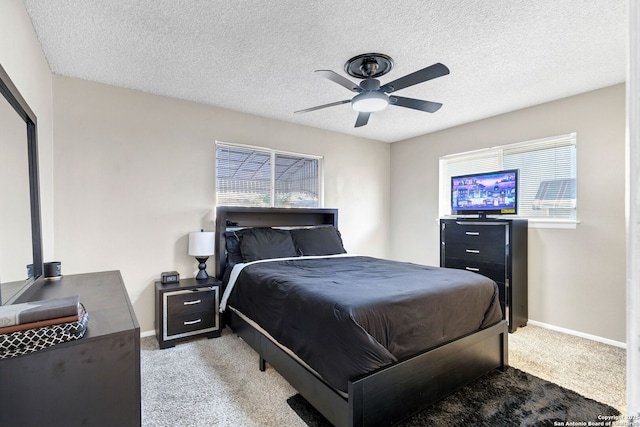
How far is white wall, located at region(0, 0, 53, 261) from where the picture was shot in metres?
1.63

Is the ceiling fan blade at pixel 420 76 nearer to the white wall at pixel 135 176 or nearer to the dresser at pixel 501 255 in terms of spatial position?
the dresser at pixel 501 255

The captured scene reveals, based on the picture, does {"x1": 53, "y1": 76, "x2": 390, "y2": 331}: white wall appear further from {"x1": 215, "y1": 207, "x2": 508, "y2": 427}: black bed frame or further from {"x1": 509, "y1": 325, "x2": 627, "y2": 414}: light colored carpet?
{"x1": 509, "y1": 325, "x2": 627, "y2": 414}: light colored carpet

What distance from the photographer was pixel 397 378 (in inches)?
70.1

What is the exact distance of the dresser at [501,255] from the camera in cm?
342

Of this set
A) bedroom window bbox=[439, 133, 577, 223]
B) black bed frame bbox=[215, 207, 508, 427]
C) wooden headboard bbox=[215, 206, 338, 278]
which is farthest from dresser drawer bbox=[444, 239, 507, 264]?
wooden headboard bbox=[215, 206, 338, 278]

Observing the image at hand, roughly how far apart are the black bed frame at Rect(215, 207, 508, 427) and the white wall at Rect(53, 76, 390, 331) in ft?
4.39

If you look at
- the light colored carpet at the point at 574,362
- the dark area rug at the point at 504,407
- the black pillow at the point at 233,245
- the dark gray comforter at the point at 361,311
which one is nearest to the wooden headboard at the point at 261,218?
the black pillow at the point at 233,245

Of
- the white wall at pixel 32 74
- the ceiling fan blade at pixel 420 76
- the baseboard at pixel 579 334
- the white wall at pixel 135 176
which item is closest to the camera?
the white wall at pixel 32 74

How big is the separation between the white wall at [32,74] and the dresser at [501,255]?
4.19 m

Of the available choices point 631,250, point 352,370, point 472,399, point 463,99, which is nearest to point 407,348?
point 352,370

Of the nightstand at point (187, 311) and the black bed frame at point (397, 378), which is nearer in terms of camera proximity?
the black bed frame at point (397, 378)

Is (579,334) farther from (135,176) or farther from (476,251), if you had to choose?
(135,176)

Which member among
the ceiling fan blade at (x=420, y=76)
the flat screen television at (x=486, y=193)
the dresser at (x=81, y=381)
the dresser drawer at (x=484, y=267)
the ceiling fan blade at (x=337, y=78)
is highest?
the ceiling fan blade at (x=337, y=78)

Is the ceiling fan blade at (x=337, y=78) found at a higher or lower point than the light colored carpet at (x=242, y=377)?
higher
